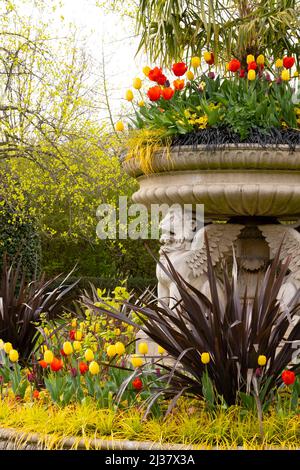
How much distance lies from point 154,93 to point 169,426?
2544 millimetres

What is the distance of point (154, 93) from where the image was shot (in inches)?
184

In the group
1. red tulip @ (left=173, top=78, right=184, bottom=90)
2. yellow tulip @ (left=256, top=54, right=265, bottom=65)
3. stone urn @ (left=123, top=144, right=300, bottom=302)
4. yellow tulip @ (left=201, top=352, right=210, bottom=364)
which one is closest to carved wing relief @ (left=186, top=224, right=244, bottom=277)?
stone urn @ (left=123, top=144, right=300, bottom=302)

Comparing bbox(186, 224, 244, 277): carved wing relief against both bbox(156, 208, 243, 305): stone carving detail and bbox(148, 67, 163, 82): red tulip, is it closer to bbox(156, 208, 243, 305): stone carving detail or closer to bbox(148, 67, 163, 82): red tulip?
bbox(156, 208, 243, 305): stone carving detail

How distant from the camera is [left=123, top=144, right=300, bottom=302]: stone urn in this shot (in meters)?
4.34

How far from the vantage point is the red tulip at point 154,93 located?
4.67 m

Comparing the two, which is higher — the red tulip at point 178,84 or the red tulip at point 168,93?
the red tulip at point 178,84

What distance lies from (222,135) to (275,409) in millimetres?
1965

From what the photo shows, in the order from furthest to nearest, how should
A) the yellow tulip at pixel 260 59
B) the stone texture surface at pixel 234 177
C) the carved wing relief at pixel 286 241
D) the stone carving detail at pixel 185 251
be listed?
the yellow tulip at pixel 260 59
the carved wing relief at pixel 286 241
the stone carving detail at pixel 185 251
the stone texture surface at pixel 234 177

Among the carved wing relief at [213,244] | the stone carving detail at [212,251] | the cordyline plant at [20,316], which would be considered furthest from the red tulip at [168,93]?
the cordyline plant at [20,316]

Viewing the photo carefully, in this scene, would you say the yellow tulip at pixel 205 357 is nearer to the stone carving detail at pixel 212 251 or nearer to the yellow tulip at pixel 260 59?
the stone carving detail at pixel 212 251

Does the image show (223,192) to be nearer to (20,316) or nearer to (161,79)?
(161,79)

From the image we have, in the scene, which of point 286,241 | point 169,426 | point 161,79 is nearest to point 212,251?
point 286,241

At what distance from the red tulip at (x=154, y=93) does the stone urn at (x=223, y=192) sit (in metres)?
0.47
